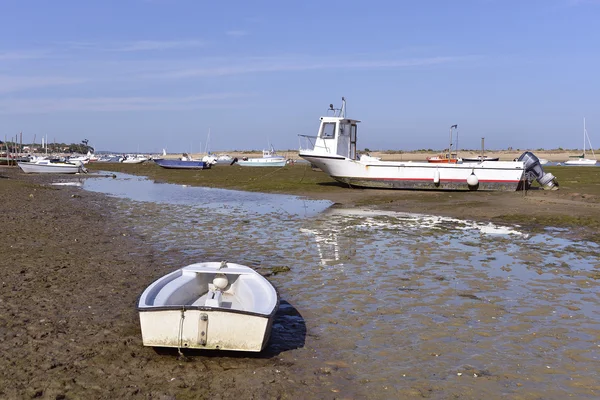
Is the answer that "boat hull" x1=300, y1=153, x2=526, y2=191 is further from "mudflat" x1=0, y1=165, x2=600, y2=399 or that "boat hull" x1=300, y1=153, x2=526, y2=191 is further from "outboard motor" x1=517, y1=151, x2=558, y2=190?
"mudflat" x1=0, y1=165, x2=600, y2=399

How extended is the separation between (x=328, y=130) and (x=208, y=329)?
2571 cm

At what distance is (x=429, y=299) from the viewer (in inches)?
352

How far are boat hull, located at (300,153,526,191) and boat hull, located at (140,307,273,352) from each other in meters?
24.7

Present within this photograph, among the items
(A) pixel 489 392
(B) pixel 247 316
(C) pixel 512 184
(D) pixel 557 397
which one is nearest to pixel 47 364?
(B) pixel 247 316

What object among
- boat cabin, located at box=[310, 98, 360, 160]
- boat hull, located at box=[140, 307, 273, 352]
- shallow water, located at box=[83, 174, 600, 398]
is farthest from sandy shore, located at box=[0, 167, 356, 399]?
boat cabin, located at box=[310, 98, 360, 160]

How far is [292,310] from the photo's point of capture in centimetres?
830

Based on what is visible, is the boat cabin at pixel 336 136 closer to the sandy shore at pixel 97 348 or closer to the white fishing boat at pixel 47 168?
the sandy shore at pixel 97 348

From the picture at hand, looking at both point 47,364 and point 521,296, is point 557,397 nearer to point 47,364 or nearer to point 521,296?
point 521,296

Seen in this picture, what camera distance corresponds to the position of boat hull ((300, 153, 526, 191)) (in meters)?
29.9

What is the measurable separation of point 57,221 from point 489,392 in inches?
610

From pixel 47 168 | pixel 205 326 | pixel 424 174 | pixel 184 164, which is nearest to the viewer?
pixel 205 326

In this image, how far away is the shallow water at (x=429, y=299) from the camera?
5.95 meters

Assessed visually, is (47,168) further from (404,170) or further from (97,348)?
(97,348)

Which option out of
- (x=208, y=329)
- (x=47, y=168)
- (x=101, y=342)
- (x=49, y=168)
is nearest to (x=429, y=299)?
(x=208, y=329)
